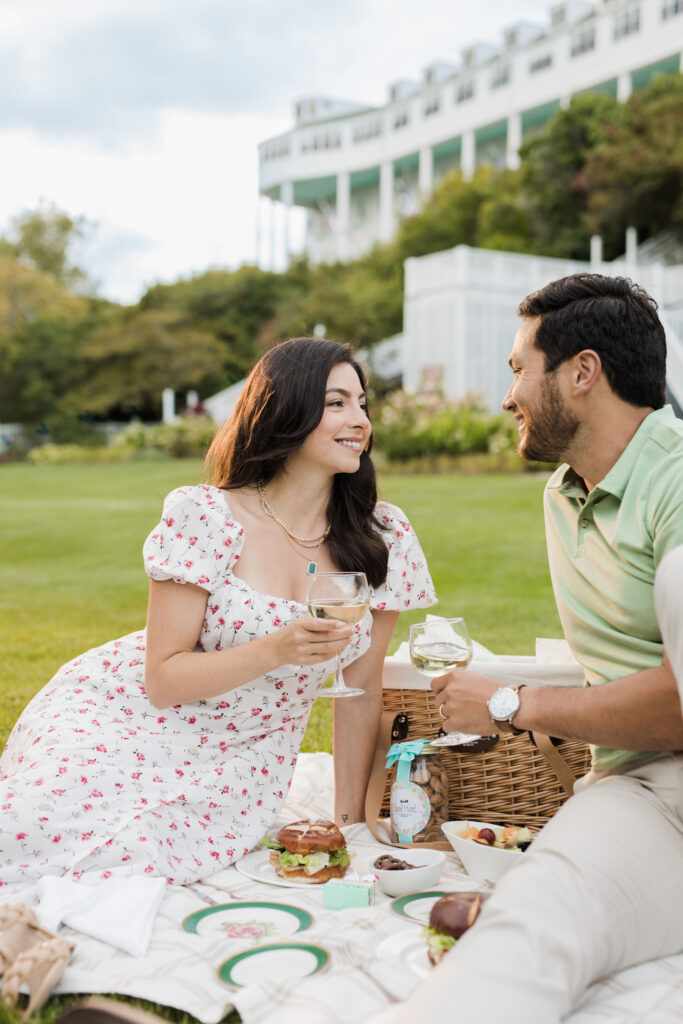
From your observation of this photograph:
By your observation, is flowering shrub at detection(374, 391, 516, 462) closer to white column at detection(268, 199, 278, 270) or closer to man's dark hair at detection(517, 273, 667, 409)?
man's dark hair at detection(517, 273, 667, 409)

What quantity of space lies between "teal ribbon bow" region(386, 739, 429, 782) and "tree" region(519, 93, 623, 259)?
80.0 feet

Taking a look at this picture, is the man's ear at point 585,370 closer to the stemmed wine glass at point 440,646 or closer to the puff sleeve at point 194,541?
the stemmed wine glass at point 440,646

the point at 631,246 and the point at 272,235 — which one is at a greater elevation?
the point at 272,235

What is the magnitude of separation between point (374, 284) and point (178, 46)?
11.7m

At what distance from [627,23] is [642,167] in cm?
1867

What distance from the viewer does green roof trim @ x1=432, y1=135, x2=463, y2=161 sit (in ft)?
155

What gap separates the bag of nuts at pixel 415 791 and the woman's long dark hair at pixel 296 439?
583mm

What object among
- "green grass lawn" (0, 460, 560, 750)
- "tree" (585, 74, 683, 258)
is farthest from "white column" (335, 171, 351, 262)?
"green grass lawn" (0, 460, 560, 750)

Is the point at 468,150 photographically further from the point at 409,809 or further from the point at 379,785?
the point at 409,809

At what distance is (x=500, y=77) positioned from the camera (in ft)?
146

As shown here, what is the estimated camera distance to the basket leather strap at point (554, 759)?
3.22 meters

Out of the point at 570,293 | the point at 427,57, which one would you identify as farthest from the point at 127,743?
the point at 427,57

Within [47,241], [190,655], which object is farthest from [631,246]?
[47,241]

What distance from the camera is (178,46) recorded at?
22516 mm
